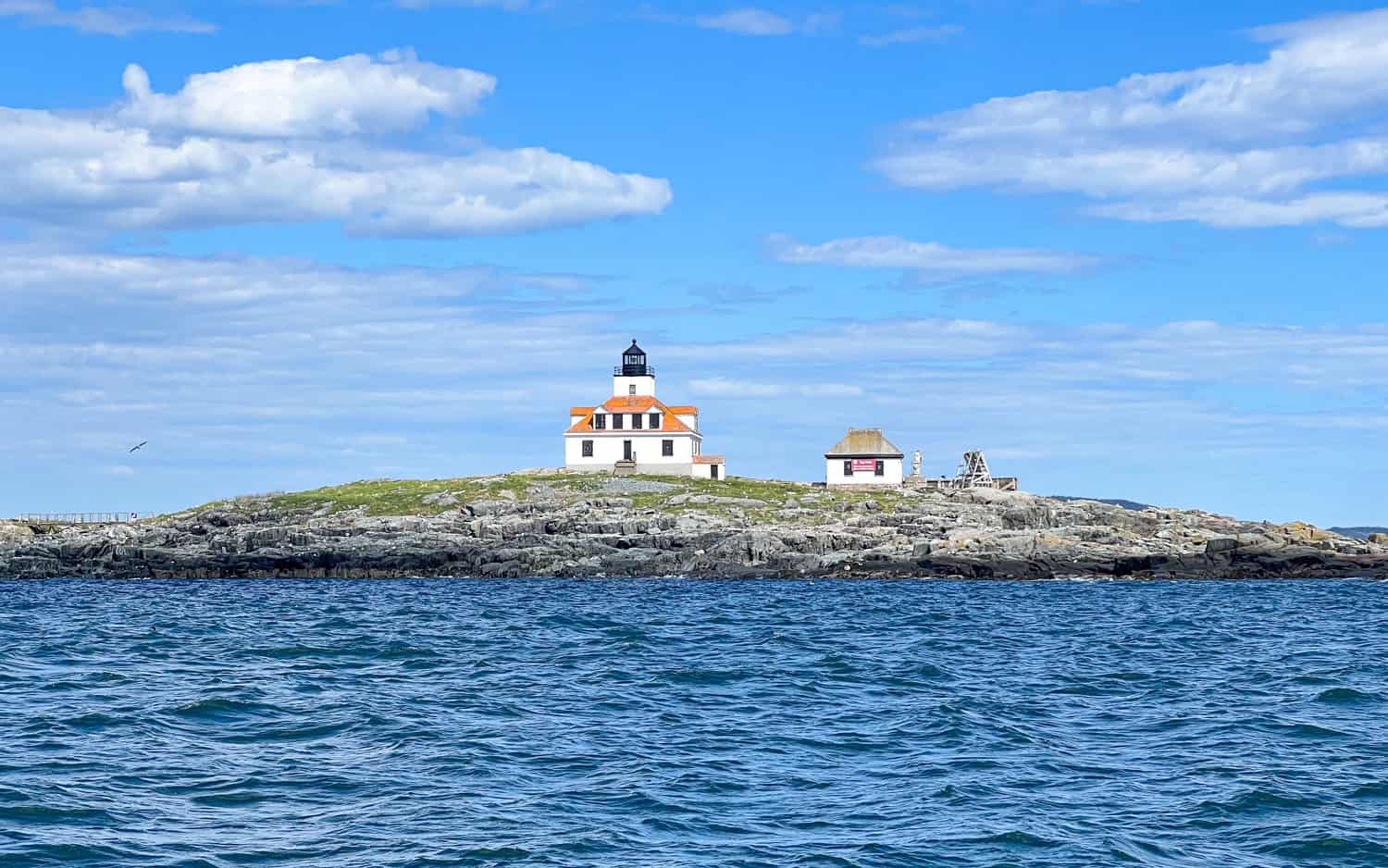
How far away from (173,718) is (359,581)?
61.4 meters

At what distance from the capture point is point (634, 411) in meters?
122

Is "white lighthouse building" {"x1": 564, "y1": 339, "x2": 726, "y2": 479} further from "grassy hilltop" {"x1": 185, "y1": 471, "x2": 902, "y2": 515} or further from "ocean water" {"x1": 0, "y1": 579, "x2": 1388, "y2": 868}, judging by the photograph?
"ocean water" {"x1": 0, "y1": 579, "x2": 1388, "y2": 868}

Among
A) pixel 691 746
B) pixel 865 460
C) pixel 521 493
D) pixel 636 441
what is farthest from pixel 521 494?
pixel 691 746

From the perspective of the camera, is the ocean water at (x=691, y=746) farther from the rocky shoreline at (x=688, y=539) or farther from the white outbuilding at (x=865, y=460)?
the white outbuilding at (x=865, y=460)

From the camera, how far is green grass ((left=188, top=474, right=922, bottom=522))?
104 metres

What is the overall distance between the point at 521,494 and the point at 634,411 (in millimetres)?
17428

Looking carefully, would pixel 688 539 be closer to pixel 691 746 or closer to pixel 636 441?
pixel 636 441

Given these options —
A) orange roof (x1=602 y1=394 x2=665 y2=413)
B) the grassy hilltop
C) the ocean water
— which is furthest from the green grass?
the ocean water

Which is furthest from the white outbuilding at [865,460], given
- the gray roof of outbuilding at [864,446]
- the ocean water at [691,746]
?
the ocean water at [691,746]

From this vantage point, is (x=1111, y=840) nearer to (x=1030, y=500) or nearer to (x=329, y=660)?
(x=329, y=660)

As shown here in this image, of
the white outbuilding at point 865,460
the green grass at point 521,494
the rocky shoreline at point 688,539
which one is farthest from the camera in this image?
the white outbuilding at point 865,460

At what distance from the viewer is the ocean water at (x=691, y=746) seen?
1866cm

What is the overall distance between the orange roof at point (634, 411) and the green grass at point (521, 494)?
654 cm

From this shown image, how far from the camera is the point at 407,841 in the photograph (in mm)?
18578
